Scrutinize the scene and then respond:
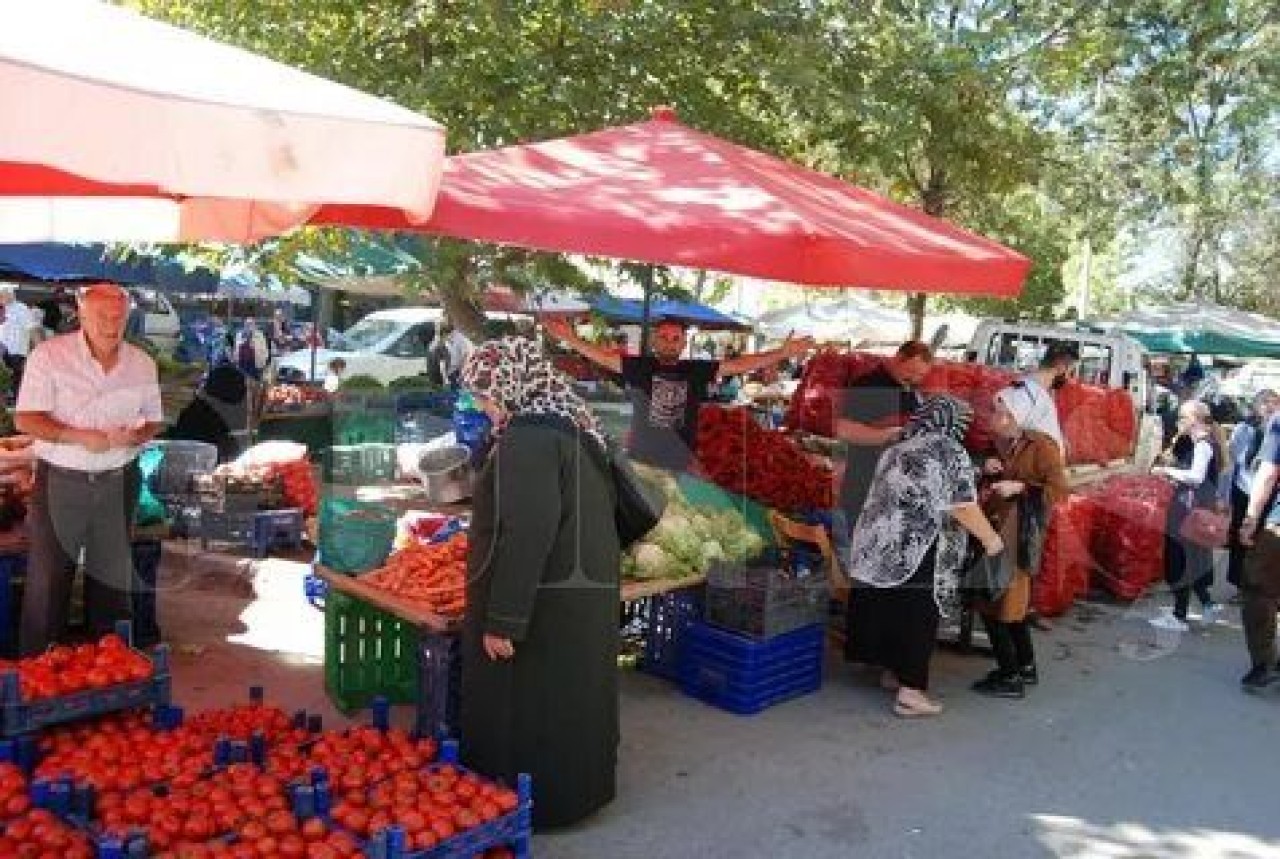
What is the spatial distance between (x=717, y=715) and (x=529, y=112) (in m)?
4.68

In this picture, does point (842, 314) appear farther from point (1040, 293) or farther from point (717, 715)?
point (717, 715)

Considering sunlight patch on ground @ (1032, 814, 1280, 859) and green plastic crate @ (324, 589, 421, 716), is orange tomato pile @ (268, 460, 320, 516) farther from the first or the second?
sunlight patch on ground @ (1032, 814, 1280, 859)

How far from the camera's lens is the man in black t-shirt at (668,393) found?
6.91 m

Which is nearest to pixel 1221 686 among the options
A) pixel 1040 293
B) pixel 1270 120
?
pixel 1040 293

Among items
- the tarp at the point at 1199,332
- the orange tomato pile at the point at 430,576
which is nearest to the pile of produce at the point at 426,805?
the orange tomato pile at the point at 430,576

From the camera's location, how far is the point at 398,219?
15.0 ft

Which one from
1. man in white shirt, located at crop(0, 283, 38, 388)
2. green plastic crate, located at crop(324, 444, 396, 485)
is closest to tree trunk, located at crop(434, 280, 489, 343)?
green plastic crate, located at crop(324, 444, 396, 485)

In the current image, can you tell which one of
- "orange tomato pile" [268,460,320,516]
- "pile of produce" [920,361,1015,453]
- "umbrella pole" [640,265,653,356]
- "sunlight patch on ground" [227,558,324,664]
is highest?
"umbrella pole" [640,265,653,356]

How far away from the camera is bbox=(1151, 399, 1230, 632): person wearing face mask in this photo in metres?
8.39

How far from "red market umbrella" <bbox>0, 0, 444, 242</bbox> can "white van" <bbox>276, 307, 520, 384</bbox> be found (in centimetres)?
1732

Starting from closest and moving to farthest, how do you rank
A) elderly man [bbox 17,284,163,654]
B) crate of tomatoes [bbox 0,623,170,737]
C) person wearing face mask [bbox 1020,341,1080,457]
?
crate of tomatoes [bbox 0,623,170,737]
elderly man [bbox 17,284,163,654]
person wearing face mask [bbox 1020,341,1080,457]

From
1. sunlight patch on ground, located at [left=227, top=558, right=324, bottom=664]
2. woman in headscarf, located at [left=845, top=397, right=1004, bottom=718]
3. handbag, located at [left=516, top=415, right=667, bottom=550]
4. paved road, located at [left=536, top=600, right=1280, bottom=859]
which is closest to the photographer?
handbag, located at [left=516, top=415, right=667, bottom=550]

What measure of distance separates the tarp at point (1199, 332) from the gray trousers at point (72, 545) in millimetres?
16380

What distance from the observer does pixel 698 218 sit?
4621 mm
